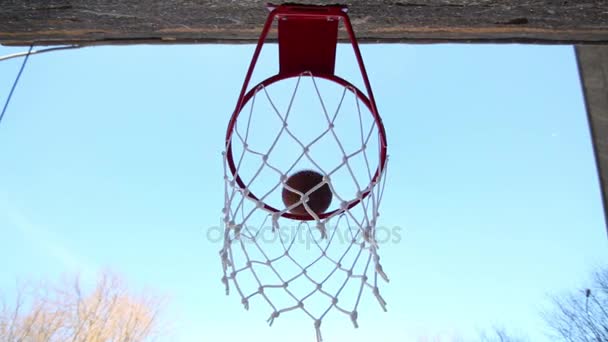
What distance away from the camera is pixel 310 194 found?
1.65 meters

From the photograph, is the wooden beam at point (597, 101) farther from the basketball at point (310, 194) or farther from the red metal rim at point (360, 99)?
the basketball at point (310, 194)

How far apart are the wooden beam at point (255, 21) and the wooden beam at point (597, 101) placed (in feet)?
1.97

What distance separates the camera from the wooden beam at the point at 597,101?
8.67 feet

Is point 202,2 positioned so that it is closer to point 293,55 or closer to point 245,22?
point 245,22

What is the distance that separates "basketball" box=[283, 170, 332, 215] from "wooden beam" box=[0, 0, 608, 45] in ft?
2.22

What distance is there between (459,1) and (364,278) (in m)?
1.10

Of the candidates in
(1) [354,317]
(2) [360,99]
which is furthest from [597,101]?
(1) [354,317]

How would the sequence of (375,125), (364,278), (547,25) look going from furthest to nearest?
1. (547,25)
2. (375,125)
3. (364,278)

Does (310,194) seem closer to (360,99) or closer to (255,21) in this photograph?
(360,99)

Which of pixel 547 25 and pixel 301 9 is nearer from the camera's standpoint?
pixel 301 9

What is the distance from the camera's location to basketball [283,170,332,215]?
1.67 metres

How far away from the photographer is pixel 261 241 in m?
1.78

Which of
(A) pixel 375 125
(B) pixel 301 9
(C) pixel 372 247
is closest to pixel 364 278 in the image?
(C) pixel 372 247

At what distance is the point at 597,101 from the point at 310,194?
1.99 m
